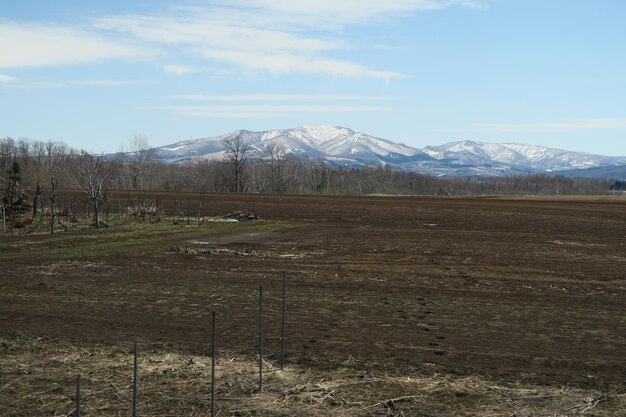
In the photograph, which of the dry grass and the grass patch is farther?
the grass patch

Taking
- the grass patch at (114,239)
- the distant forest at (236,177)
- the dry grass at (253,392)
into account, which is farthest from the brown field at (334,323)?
the distant forest at (236,177)

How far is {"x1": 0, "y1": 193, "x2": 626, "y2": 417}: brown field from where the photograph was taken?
8961 millimetres

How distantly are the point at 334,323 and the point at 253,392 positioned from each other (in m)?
4.19

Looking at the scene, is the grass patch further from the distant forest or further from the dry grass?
the distant forest

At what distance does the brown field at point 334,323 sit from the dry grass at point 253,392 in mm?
36

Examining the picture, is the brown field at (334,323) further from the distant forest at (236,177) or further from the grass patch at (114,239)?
the distant forest at (236,177)

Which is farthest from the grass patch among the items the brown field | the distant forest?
the distant forest

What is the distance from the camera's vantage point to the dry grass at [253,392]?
843 centimetres

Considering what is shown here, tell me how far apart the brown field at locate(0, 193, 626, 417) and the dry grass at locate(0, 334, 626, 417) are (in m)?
0.04

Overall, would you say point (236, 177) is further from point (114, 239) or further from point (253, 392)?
point (253, 392)

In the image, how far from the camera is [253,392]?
911 cm

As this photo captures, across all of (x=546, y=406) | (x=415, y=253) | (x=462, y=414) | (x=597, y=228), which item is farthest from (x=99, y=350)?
(x=597, y=228)

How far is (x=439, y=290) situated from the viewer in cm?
1720

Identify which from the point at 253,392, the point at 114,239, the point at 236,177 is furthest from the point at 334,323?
the point at 236,177
